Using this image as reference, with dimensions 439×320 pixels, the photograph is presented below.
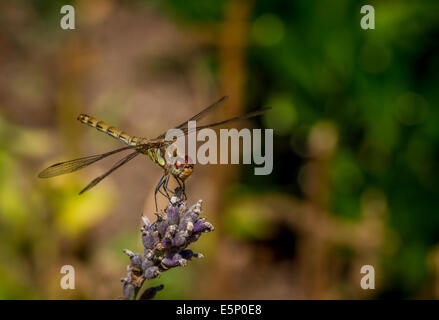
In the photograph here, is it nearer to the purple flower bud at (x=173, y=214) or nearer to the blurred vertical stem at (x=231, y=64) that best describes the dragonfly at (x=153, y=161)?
the purple flower bud at (x=173, y=214)

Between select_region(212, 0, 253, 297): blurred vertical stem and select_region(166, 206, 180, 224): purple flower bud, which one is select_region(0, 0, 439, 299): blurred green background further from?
select_region(166, 206, 180, 224): purple flower bud

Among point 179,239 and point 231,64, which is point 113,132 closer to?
point 179,239

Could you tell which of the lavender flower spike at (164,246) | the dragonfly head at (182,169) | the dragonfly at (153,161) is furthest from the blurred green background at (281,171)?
the lavender flower spike at (164,246)

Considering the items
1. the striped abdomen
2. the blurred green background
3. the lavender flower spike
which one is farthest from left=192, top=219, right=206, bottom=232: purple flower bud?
the blurred green background

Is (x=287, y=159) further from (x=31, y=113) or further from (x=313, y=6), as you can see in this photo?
(x=31, y=113)

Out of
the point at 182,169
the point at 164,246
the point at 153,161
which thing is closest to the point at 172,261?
the point at 164,246
